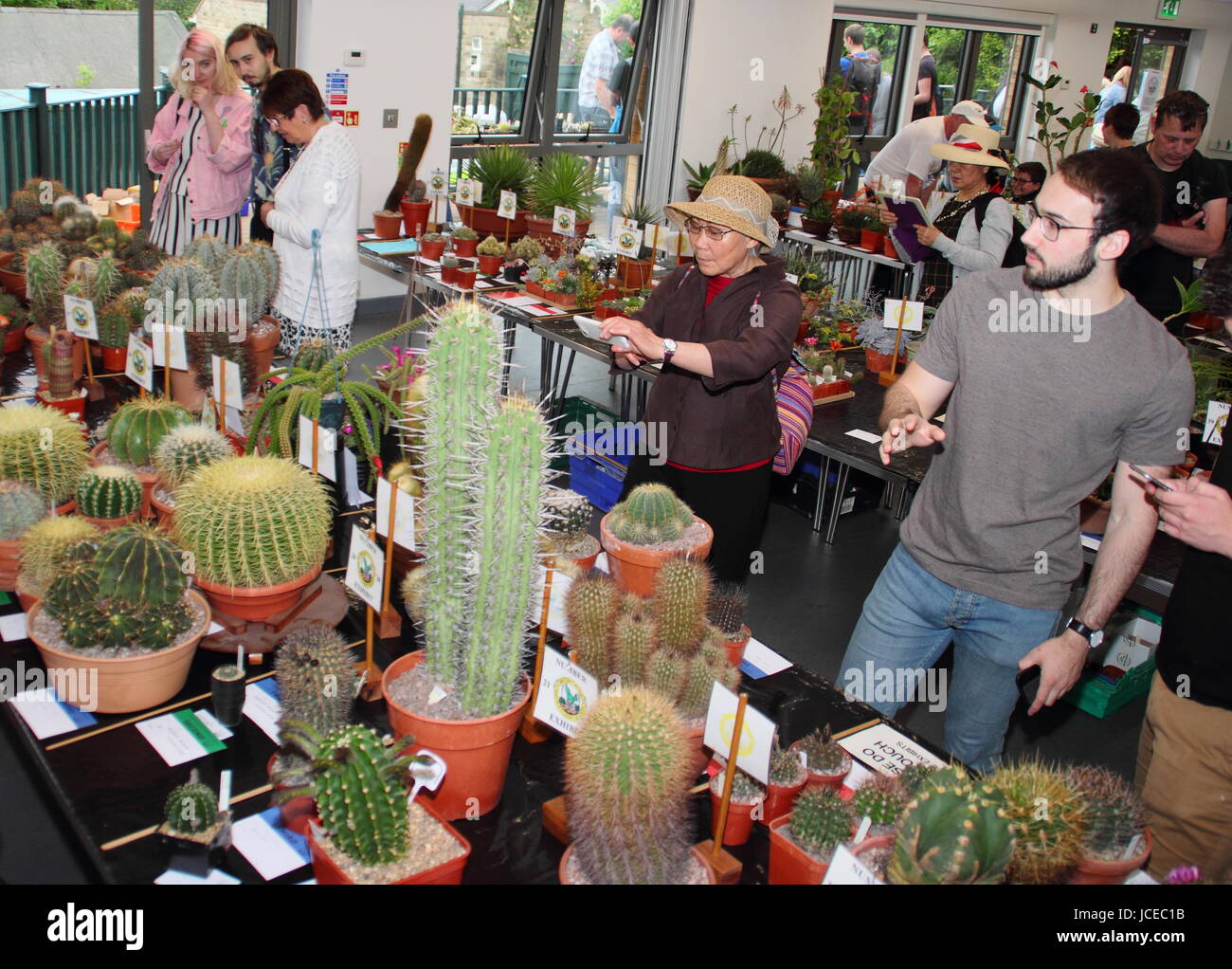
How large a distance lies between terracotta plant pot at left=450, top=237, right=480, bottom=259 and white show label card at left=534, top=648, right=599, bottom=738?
4508 millimetres

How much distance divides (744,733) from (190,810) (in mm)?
850

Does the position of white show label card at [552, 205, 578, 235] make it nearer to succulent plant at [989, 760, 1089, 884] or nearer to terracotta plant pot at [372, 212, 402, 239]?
terracotta plant pot at [372, 212, 402, 239]

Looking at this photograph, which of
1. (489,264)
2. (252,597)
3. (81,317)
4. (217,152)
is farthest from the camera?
→ (489,264)

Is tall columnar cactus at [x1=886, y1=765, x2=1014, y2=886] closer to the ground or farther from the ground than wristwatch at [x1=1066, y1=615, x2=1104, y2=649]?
farther from the ground

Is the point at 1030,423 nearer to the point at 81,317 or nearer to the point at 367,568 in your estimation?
the point at 367,568

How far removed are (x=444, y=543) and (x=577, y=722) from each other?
40 centimetres

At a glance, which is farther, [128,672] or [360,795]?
[128,672]

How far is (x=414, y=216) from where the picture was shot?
Result: 6.54 meters

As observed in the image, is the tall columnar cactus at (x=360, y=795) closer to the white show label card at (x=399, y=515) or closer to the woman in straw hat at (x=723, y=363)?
the white show label card at (x=399, y=515)

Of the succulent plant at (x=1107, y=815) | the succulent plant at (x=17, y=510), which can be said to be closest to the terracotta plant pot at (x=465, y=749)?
the succulent plant at (x=1107, y=815)

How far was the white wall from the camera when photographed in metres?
6.72

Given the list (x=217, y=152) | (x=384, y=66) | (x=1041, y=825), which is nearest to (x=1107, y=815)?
(x=1041, y=825)

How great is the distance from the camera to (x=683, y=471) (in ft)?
9.84

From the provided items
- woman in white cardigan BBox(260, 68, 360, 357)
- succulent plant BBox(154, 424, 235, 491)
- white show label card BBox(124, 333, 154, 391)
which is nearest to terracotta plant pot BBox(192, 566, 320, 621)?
succulent plant BBox(154, 424, 235, 491)
